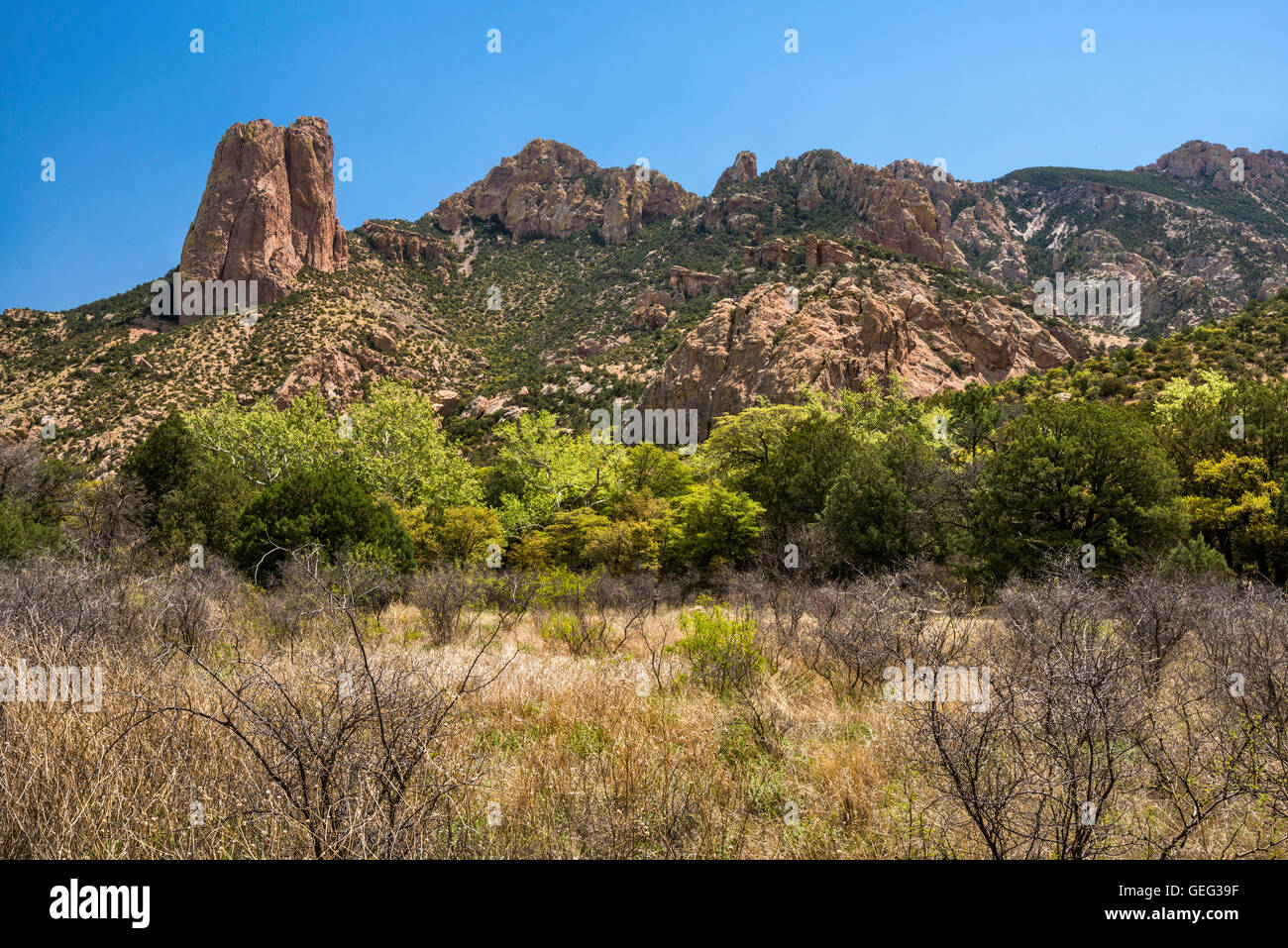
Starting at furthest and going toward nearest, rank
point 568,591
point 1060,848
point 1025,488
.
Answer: point 1025,488 → point 568,591 → point 1060,848

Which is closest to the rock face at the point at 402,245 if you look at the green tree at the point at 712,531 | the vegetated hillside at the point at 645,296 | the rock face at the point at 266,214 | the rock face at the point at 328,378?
the vegetated hillside at the point at 645,296

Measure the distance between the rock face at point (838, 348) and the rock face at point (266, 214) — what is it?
51.9 meters

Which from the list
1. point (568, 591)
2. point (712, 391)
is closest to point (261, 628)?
point (568, 591)

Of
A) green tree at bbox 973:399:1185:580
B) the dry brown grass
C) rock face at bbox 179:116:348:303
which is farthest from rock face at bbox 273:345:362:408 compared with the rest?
the dry brown grass

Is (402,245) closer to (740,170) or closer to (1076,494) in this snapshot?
(740,170)

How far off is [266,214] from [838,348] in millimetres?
72183

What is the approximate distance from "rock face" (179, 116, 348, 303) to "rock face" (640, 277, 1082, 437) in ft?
170

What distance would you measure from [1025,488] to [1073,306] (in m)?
88.8

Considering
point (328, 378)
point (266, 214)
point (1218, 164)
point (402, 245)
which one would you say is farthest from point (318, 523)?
point (1218, 164)

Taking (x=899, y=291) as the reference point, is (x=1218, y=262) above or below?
above

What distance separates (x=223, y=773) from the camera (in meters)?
3.01

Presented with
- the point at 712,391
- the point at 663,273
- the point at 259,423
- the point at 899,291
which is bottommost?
the point at 259,423

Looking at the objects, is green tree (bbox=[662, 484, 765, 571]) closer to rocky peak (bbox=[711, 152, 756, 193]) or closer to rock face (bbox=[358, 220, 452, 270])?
rock face (bbox=[358, 220, 452, 270])
